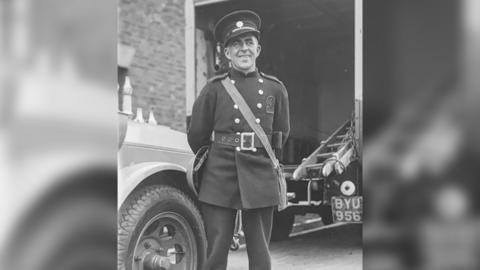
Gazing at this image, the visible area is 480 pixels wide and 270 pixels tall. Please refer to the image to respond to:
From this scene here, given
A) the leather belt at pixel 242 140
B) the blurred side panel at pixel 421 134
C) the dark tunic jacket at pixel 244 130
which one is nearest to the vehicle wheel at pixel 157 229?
the dark tunic jacket at pixel 244 130

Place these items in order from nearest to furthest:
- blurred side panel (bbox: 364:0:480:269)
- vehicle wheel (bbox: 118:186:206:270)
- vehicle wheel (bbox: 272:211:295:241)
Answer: blurred side panel (bbox: 364:0:480:269) → vehicle wheel (bbox: 272:211:295:241) → vehicle wheel (bbox: 118:186:206:270)

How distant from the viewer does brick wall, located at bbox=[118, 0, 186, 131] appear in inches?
97.3

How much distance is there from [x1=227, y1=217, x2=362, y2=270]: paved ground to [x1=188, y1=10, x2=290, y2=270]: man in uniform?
1.5 inches

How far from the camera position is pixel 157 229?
8.00ft

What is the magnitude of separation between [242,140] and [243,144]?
1 centimetres

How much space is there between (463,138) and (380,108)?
10.8 inches

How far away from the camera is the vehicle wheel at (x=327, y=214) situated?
2211mm

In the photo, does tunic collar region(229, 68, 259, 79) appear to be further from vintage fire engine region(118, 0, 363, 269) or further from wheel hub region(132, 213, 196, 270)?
wheel hub region(132, 213, 196, 270)

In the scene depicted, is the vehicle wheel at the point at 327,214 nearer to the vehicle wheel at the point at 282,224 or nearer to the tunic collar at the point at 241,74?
the vehicle wheel at the point at 282,224

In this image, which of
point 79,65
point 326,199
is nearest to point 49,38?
point 79,65

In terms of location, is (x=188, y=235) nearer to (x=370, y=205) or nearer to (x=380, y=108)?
(x=370, y=205)

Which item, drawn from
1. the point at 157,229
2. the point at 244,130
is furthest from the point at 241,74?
the point at 157,229

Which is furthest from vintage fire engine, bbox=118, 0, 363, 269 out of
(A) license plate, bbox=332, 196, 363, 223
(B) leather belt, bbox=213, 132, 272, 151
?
(B) leather belt, bbox=213, 132, 272, 151

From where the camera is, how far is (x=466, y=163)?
1.94m
